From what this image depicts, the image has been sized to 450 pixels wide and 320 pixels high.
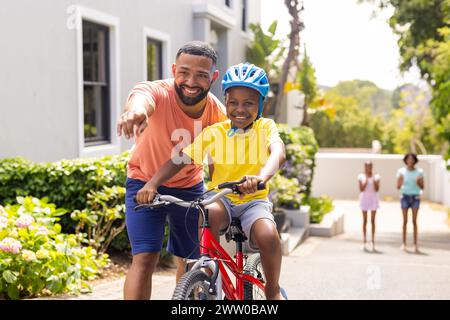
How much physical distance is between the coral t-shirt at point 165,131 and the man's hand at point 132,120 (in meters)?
0.50

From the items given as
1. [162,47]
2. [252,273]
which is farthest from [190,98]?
[162,47]

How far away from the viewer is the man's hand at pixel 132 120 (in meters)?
3.11

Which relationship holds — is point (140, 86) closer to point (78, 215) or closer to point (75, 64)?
point (78, 215)

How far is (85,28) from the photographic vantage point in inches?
393

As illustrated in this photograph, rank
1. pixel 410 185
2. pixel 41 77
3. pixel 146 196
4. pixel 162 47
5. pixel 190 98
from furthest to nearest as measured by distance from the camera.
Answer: pixel 162 47 → pixel 410 185 → pixel 41 77 → pixel 190 98 → pixel 146 196

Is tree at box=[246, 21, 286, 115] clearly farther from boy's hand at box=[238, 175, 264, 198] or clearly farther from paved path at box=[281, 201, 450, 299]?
boy's hand at box=[238, 175, 264, 198]

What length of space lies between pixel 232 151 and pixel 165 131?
0.49 m

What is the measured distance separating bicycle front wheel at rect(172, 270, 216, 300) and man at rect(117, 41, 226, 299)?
604mm

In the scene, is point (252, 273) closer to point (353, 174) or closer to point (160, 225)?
point (160, 225)

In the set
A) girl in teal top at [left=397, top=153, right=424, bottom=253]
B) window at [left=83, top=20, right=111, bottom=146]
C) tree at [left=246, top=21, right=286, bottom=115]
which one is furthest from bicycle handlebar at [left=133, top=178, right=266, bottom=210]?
tree at [left=246, top=21, right=286, bottom=115]

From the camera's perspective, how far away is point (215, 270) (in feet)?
10.9

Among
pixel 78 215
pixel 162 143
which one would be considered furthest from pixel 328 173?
pixel 162 143
